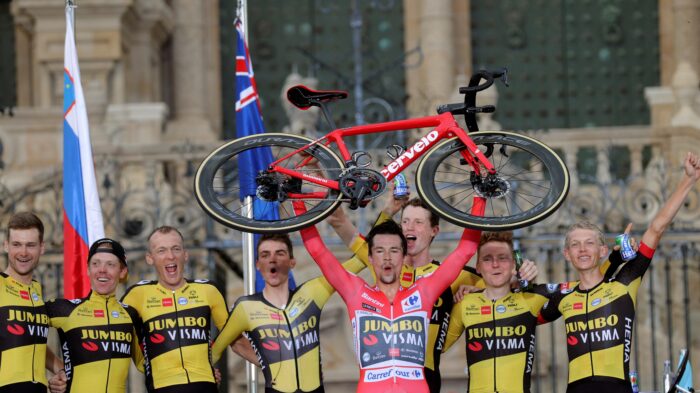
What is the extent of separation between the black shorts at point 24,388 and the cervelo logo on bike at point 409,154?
2.27 meters

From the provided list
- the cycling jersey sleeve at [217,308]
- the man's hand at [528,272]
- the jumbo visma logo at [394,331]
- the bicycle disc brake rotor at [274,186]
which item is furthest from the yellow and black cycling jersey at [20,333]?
the man's hand at [528,272]

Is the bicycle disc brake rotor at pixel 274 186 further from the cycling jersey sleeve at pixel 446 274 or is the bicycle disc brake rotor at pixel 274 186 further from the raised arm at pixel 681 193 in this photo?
the raised arm at pixel 681 193

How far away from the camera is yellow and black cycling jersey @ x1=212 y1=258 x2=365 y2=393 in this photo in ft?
28.0

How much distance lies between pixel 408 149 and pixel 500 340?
1.22m

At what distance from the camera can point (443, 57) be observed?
19.5m

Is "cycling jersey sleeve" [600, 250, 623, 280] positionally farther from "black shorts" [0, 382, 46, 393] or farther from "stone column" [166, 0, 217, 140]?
"stone column" [166, 0, 217, 140]

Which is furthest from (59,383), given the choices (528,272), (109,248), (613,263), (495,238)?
(613,263)

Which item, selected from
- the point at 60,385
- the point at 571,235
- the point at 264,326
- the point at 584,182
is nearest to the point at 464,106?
the point at 571,235

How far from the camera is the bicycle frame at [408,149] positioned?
26.8ft

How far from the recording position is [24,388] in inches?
328

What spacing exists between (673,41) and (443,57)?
3.16m

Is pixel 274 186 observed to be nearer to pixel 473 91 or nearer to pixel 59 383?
pixel 473 91

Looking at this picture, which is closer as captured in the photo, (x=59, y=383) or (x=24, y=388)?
(x=24, y=388)

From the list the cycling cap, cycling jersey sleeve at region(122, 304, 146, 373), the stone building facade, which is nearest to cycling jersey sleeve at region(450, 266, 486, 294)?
cycling jersey sleeve at region(122, 304, 146, 373)
